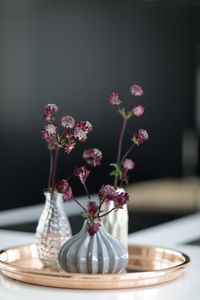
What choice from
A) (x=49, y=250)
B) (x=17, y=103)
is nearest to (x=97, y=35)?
(x=17, y=103)

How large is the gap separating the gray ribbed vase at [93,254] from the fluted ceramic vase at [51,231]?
0.18 metres

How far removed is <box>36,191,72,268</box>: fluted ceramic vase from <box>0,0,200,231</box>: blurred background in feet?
9.07

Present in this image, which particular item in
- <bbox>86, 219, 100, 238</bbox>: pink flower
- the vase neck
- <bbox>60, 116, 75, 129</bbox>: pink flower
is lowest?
<bbox>86, 219, 100, 238</bbox>: pink flower

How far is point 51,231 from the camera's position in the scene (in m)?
1.42

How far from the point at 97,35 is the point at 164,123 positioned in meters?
1.97

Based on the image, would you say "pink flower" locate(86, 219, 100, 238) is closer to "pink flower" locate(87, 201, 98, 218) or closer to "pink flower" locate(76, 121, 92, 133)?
"pink flower" locate(87, 201, 98, 218)

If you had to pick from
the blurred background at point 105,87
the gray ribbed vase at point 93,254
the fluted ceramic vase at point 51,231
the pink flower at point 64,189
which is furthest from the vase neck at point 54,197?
the blurred background at point 105,87

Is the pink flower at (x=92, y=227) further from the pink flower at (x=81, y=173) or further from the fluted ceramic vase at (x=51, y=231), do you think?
the fluted ceramic vase at (x=51, y=231)

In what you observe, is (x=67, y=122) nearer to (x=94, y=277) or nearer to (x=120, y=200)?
(x=120, y=200)

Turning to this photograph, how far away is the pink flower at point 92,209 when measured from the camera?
1.21m

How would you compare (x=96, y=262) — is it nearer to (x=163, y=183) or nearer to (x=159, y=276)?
(x=159, y=276)

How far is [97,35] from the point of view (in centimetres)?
540

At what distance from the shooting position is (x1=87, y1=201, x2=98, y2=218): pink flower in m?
1.21

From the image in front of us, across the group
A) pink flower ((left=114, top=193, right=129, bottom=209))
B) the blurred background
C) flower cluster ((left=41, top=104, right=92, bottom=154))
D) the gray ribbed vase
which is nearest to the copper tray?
the gray ribbed vase
